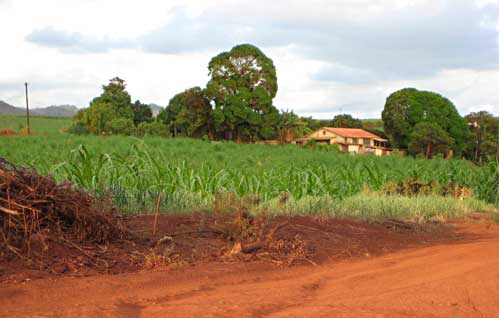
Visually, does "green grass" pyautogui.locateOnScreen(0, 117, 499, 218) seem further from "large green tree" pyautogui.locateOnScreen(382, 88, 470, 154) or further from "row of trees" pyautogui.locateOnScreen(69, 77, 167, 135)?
"large green tree" pyautogui.locateOnScreen(382, 88, 470, 154)

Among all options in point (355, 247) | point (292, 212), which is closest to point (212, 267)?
point (355, 247)

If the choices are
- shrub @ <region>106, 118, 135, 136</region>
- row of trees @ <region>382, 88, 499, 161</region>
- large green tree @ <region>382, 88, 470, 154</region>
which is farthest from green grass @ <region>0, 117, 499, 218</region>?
large green tree @ <region>382, 88, 470, 154</region>

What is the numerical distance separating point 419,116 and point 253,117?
18458 millimetres

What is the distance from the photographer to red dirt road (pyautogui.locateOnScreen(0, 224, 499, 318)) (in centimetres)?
371

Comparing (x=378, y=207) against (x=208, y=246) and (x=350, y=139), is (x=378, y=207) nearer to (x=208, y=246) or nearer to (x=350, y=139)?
(x=208, y=246)

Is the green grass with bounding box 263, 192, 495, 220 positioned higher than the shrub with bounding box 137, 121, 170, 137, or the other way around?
Answer: the shrub with bounding box 137, 121, 170, 137

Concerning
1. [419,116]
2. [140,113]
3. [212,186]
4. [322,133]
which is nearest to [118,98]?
[140,113]

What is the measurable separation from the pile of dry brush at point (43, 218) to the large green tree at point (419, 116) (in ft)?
184

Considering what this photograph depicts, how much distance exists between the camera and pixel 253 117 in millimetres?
52719

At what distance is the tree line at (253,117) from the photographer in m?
53.4

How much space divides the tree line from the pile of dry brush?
4544 cm

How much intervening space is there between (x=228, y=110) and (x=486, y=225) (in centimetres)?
4492

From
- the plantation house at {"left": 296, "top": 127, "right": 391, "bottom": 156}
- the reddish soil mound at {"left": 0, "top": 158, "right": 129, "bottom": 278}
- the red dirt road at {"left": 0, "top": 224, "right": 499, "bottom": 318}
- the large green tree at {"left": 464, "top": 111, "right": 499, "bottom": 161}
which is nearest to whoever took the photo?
the red dirt road at {"left": 0, "top": 224, "right": 499, "bottom": 318}

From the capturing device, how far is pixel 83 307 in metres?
3.65
